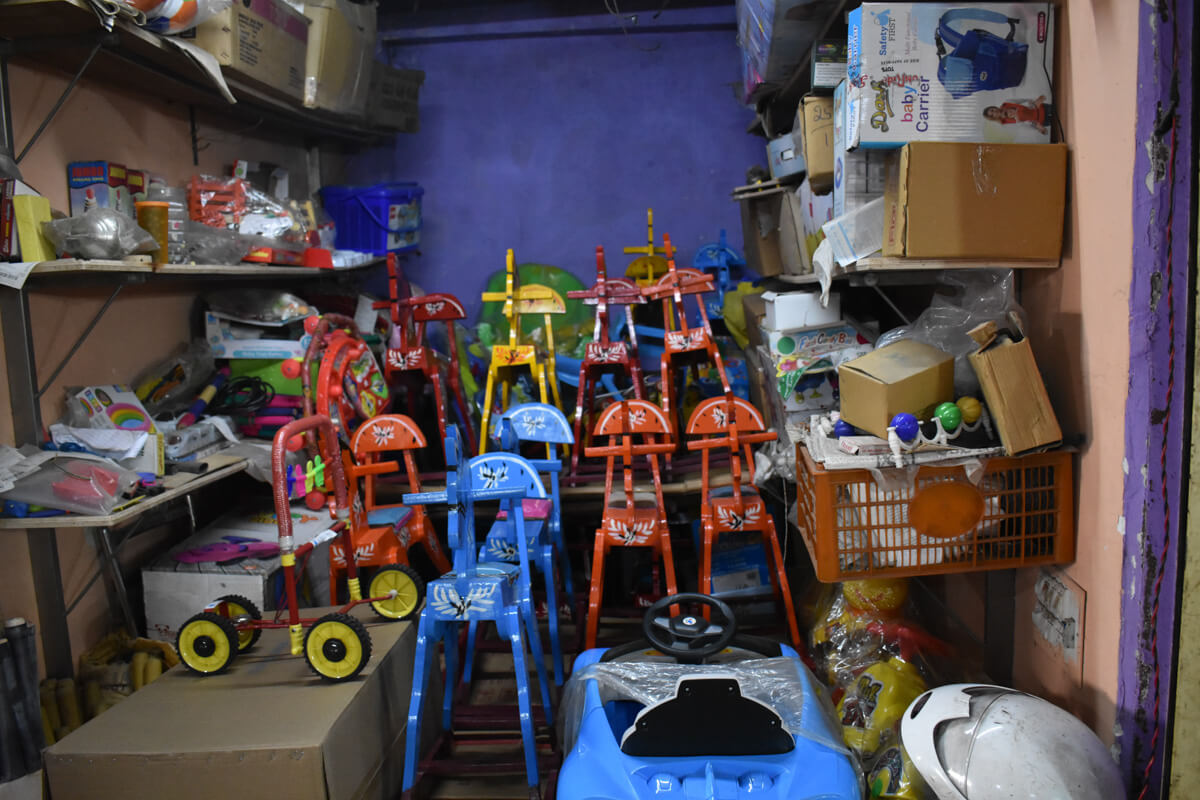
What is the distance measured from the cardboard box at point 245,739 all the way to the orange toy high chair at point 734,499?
47.5 inches

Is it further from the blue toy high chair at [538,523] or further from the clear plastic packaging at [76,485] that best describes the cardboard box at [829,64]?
the clear plastic packaging at [76,485]

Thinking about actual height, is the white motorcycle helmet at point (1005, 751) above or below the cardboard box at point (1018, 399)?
below

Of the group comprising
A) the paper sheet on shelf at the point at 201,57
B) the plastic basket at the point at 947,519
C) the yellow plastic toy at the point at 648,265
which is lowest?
the plastic basket at the point at 947,519

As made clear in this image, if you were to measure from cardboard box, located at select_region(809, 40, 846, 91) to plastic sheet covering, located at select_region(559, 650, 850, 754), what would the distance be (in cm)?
178

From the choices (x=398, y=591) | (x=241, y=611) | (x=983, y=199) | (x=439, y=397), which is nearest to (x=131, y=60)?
(x=439, y=397)

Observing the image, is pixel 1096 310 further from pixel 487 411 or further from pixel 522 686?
pixel 487 411

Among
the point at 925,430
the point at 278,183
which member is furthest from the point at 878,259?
the point at 278,183

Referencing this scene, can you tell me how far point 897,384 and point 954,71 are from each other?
790 millimetres

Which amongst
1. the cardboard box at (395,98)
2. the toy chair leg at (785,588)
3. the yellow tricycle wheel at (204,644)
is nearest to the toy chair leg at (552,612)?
the toy chair leg at (785,588)

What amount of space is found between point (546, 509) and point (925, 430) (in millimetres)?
1216

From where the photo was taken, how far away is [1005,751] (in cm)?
153

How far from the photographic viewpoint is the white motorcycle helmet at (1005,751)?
1473mm

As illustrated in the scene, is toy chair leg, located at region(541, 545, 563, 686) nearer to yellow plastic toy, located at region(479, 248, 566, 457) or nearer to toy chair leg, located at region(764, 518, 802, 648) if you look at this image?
toy chair leg, located at region(764, 518, 802, 648)

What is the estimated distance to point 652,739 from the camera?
1.50 m
